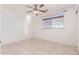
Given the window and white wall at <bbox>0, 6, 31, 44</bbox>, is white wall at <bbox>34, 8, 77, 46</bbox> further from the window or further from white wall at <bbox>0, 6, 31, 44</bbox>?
white wall at <bbox>0, 6, 31, 44</bbox>

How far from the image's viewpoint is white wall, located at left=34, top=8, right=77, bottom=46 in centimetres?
165

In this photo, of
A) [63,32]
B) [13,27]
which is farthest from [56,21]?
[13,27]

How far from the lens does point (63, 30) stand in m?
1.76

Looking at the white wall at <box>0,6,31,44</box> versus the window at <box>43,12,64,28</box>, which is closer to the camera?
the window at <box>43,12,64,28</box>

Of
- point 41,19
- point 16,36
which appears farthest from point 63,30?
point 16,36

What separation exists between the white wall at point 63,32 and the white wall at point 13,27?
0.82 feet

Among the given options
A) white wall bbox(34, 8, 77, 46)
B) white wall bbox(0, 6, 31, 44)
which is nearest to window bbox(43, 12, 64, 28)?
white wall bbox(34, 8, 77, 46)

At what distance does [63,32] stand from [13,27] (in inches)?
39.7

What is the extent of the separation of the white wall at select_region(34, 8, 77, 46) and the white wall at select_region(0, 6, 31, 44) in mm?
249

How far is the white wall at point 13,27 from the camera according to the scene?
1.84 meters

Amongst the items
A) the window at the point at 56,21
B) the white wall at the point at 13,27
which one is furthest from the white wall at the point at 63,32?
the white wall at the point at 13,27

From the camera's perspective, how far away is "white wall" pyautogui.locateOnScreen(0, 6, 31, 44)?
1.84 meters

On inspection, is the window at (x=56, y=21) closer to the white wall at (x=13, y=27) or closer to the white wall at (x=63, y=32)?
the white wall at (x=63, y=32)

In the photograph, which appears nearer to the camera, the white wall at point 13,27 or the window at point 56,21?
the window at point 56,21
